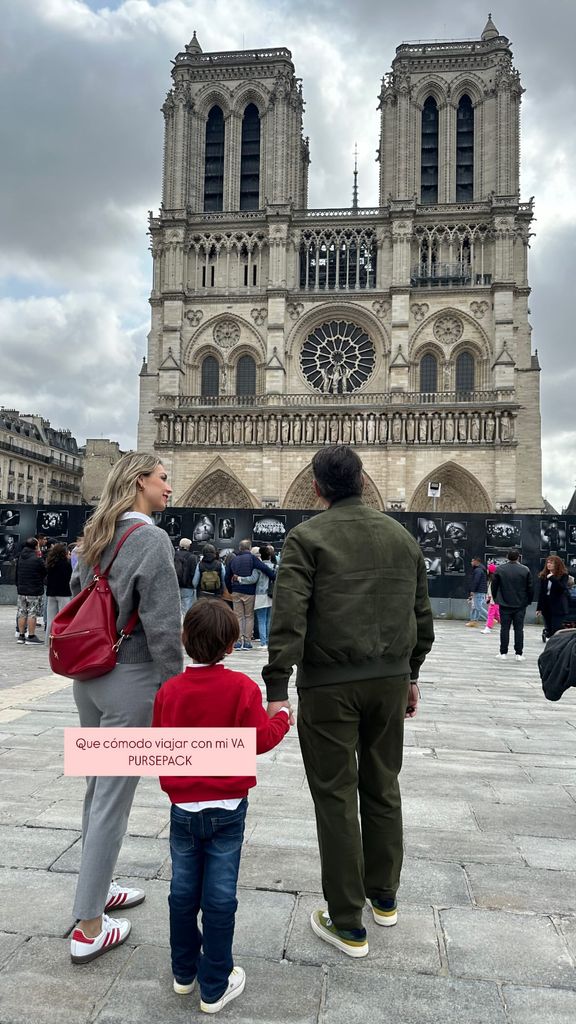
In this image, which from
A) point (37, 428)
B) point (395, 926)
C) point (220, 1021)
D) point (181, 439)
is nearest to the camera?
point (220, 1021)

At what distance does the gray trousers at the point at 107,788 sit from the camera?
2.28 metres

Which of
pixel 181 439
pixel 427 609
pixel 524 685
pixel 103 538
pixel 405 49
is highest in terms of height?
pixel 405 49

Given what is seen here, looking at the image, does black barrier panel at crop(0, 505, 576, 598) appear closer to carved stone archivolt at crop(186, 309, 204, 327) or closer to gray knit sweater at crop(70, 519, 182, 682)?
gray knit sweater at crop(70, 519, 182, 682)

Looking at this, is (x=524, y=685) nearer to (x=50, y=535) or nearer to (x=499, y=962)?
(x=499, y=962)

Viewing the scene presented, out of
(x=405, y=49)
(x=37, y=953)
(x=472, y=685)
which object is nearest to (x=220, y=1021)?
(x=37, y=953)

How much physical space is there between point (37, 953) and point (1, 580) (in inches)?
654

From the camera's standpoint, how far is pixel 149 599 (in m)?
2.36

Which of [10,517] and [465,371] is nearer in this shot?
[10,517]

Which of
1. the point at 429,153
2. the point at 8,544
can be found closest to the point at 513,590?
the point at 8,544

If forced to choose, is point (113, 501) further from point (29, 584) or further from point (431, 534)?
point (431, 534)

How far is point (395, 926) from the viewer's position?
254 cm

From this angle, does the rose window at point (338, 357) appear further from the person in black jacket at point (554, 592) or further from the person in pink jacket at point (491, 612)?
the person in black jacket at point (554, 592)

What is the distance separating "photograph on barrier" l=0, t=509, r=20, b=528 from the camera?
17.5 metres

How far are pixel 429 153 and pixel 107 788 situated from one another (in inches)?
1461
